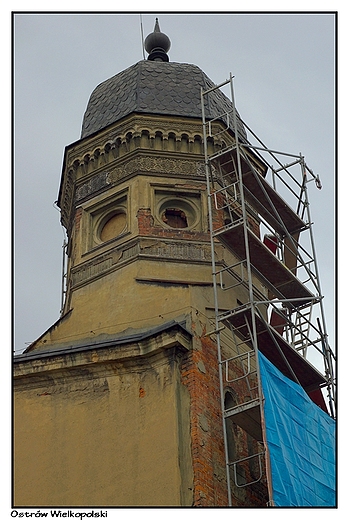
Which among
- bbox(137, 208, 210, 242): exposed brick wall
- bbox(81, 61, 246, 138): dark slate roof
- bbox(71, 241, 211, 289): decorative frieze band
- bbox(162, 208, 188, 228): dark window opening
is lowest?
bbox(71, 241, 211, 289): decorative frieze band

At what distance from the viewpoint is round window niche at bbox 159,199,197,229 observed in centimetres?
2322

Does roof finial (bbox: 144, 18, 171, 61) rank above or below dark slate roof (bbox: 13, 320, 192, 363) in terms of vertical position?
above

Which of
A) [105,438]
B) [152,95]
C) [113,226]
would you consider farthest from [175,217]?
[105,438]

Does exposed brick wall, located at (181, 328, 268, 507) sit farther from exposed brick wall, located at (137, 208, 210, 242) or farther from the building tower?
exposed brick wall, located at (137, 208, 210, 242)

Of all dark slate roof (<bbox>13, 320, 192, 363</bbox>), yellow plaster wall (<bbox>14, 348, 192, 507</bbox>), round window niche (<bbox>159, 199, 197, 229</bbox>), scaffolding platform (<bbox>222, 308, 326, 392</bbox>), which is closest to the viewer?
yellow plaster wall (<bbox>14, 348, 192, 507</bbox>)

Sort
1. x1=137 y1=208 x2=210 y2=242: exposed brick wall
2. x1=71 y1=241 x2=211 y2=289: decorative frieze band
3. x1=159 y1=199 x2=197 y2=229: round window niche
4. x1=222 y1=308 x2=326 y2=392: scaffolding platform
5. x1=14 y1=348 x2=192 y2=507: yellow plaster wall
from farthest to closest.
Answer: x1=159 y1=199 x2=197 y2=229: round window niche < x1=137 y1=208 x2=210 y2=242: exposed brick wall < x1=71 y1=241 x2=211 y2=289: decorative frieze band < x1=222 y1=308 x2=326 y2=392: scaffolding platform < x1=14 y1=348 x2=192 y2=507: yellow plaster wall

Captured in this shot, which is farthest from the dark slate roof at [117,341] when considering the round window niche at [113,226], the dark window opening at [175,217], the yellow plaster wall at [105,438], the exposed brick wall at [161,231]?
the dark window opening at [175,217]

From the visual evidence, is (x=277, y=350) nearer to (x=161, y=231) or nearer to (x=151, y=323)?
(x=151, y=323)

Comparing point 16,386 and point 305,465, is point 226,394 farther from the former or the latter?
point 16,386

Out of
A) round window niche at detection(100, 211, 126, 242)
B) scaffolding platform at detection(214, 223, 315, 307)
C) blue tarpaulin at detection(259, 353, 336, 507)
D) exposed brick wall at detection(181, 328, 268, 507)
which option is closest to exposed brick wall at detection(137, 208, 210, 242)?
round window niche at detection(100, 211, 126, 242)

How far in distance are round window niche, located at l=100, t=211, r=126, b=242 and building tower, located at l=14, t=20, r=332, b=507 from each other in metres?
0.04

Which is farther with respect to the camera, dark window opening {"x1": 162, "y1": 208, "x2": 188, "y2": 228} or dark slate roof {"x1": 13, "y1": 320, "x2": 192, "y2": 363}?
dark window opening {"x1": 162, "y1": 208, "x2": 188, "y2": 228}

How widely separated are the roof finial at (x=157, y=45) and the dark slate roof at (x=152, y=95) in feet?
5.36

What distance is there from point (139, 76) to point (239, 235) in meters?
6.47
